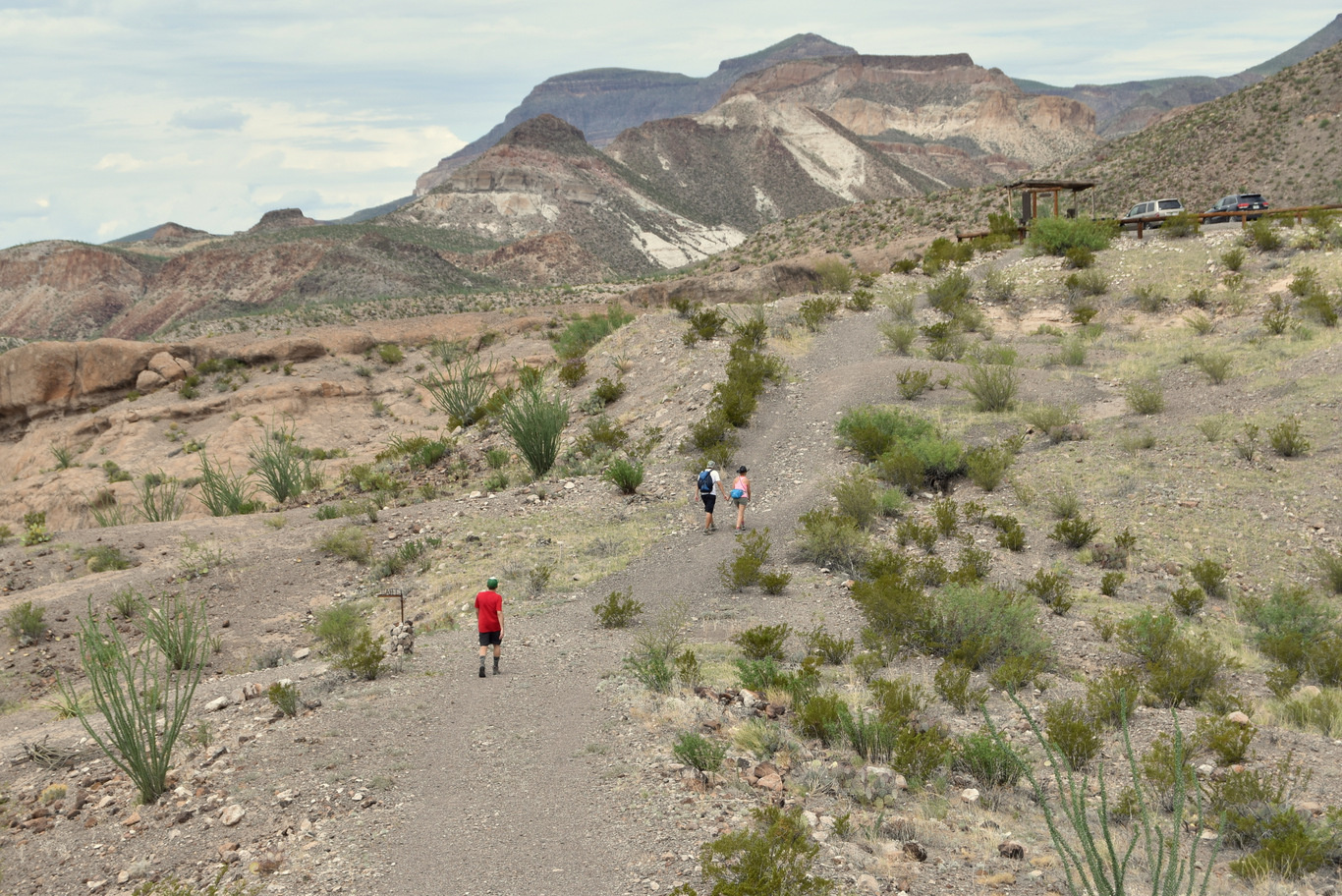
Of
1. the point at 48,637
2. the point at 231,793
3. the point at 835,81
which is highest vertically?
the point at 835,81

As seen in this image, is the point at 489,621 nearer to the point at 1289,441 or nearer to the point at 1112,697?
the point at 1112,697

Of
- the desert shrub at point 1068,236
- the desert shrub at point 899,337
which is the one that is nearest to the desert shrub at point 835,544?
the desert shrub at point 899,337

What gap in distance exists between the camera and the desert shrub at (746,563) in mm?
11305

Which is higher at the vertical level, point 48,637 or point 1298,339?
point 1298,339

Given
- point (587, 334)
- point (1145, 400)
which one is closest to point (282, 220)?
point (587, 334)

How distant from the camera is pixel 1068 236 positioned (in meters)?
27.1

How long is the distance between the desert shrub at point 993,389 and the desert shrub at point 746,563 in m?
7.11

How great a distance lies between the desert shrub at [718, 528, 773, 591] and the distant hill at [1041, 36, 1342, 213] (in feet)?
143

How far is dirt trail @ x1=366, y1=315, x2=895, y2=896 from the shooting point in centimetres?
518

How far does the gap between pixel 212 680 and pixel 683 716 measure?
6084 mm

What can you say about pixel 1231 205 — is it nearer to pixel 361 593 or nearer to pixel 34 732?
pixel 361 593

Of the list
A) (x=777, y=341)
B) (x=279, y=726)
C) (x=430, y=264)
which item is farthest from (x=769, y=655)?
(x=430, y=264)

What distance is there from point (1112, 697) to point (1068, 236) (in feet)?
77.0

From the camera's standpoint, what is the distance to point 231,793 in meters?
6.34
